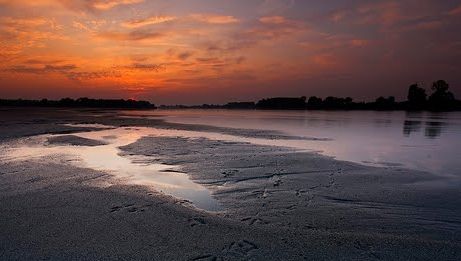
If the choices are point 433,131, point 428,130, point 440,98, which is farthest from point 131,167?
point 440,98

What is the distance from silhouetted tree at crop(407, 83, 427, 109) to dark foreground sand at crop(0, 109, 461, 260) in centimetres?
14563

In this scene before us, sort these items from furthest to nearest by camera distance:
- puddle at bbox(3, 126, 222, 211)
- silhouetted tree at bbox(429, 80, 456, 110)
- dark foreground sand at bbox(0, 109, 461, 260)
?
silhouetted tree at bbox(429, 80, 456, 110) < puddle at bbox(3, 126, 222, 211) < dark foreground sand at bbox(0, 109, 461, 260)

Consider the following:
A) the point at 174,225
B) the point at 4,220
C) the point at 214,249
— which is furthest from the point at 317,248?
the point at 4,220

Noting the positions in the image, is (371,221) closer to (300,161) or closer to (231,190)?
(231,190)

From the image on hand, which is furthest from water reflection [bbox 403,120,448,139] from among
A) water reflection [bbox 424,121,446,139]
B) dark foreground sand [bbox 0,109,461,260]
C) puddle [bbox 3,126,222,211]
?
puddle [bbox 3,126,222,211]

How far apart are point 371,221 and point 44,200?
6.41m

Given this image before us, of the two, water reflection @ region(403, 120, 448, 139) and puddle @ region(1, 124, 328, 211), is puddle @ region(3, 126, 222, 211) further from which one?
water reflection @ region(403, 120, 448, 139)

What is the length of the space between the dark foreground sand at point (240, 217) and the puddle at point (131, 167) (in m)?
0.37

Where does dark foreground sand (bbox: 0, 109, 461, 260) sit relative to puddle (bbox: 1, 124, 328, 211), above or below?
above

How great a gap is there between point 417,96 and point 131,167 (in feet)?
492

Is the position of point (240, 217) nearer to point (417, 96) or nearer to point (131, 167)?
point (131, 167)

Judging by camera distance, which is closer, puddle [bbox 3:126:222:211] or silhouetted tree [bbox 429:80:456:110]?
puddle [bbox 3:126:222:211]

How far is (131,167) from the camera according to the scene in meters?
11.2

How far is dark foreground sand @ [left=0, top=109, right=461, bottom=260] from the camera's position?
15.6 ft
